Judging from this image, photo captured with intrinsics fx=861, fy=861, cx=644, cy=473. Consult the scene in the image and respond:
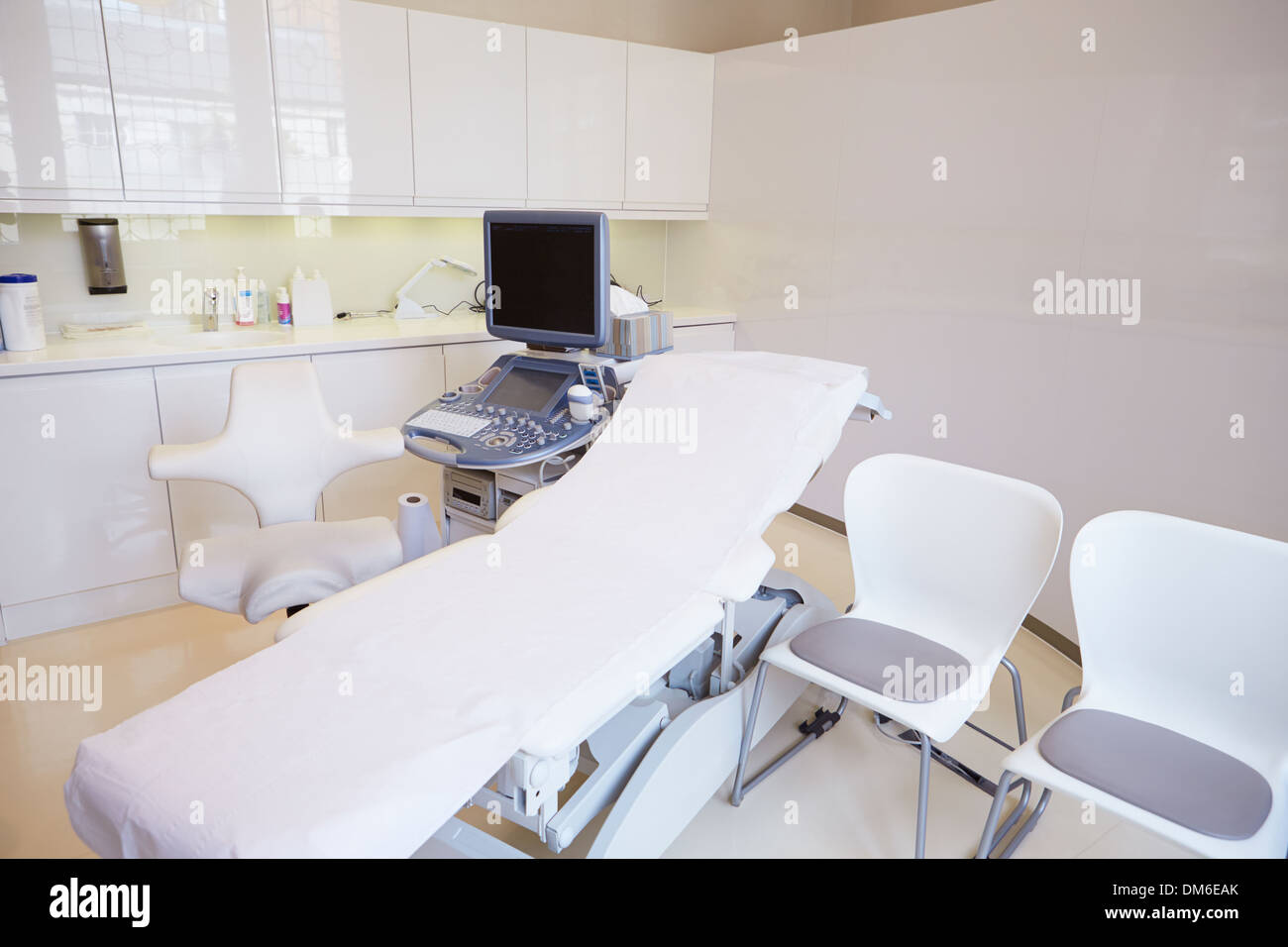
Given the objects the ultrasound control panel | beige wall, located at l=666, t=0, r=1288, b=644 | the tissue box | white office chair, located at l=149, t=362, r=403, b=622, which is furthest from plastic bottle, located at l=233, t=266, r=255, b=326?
beige wall, located at l=666, t=0, r=1288, b=644

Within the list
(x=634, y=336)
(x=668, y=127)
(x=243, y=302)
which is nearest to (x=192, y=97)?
(x=243, y=302)

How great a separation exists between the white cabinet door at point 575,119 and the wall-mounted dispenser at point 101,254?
5.30ft

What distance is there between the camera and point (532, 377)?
257 cm

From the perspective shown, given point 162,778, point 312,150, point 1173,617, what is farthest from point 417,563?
point 312,150

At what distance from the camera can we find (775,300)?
405 centimetres

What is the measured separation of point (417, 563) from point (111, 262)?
2231mm

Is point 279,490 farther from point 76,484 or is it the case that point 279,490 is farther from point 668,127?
point 668,127

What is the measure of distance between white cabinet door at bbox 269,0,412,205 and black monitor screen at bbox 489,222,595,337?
1087 millimetres

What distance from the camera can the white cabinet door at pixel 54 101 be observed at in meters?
2.67

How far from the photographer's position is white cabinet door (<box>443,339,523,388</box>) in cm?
354

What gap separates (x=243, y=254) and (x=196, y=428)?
88 cm

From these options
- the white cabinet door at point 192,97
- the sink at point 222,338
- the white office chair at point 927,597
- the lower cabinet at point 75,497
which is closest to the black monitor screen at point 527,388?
the white office chair at point 927,597

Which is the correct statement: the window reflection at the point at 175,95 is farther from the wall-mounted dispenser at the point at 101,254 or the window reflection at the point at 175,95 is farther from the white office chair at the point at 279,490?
the white office chair at the point at 279,490

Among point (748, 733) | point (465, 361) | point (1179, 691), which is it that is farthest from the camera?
point (465, 361)
